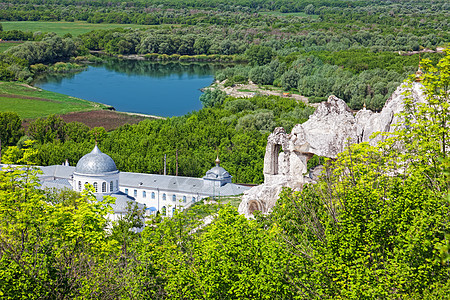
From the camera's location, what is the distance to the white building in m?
44.6

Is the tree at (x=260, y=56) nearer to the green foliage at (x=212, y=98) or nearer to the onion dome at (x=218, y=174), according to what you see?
the green foliage at (x=212, y=98)

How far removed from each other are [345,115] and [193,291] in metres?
10.1

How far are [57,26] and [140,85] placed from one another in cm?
9047

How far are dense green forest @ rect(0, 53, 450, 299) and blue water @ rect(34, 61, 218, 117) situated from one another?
63.6 meters

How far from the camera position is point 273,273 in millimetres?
15945

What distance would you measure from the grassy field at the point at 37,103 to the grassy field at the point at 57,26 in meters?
75.3

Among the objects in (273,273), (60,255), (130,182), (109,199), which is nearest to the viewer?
(273,273)

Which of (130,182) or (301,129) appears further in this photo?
(130,182)

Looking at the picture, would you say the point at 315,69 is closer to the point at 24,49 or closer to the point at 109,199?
the point at 24,49

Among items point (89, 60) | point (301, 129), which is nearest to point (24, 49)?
point (89, 60)

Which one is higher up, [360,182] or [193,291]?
[360,182]

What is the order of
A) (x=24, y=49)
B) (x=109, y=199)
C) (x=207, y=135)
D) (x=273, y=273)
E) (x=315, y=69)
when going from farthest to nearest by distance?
(x=24, y=49), (x=315, y=69), (x=207, y=135), (x=109, y=199), (x=273, y=273)

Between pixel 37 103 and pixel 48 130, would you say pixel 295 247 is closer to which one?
pixel 48 130

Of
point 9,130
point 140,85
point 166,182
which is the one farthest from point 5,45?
point 166,182
